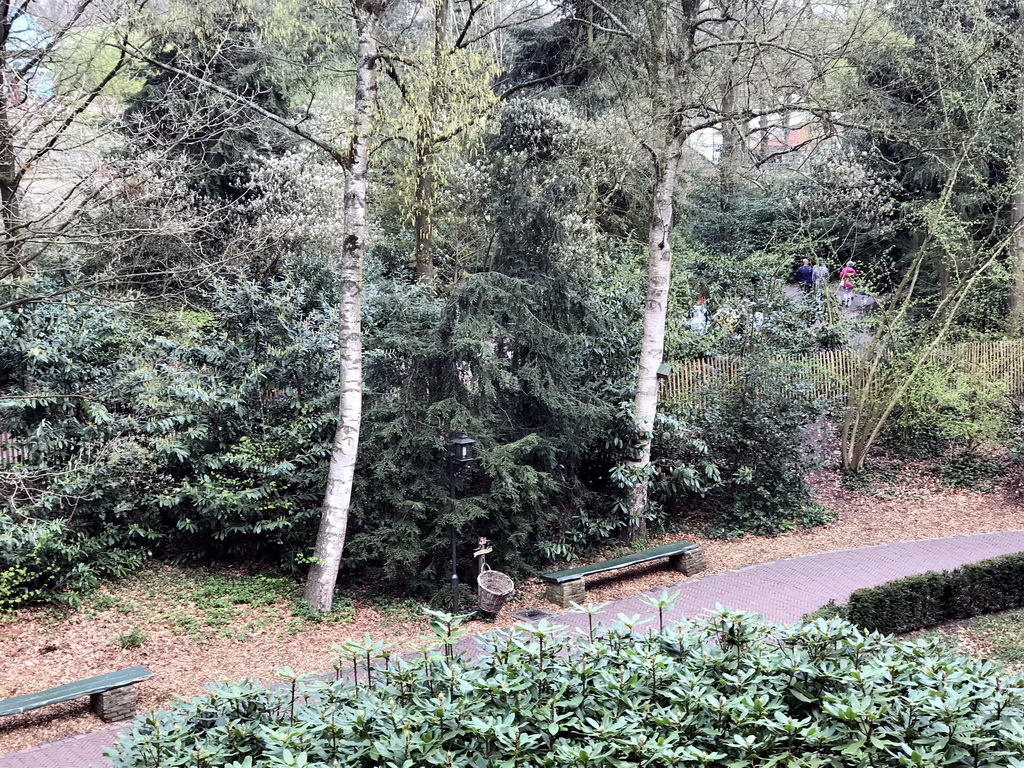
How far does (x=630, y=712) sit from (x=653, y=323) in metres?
8.40

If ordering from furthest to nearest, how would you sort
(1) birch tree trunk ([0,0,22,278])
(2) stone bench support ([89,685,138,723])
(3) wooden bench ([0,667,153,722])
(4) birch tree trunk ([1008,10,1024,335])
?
(4) birch tree trunk ([1008,10,1024,335])
(1) birch tree trunk ([0,0,22,278])
(2) stone bench support ([89,685,138,723])
(3) wooden bench ([0,667,153,722])

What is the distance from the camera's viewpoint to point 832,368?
1520 cm

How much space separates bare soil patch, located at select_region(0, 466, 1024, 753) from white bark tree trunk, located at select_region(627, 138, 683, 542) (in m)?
0.88

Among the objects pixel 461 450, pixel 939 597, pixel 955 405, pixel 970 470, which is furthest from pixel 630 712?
pixel 970 470

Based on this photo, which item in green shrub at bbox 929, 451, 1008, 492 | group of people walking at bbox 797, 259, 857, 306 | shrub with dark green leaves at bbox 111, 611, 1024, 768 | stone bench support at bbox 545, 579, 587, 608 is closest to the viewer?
shrub with dark green leaves at bbox 111, 611, 1024, 768

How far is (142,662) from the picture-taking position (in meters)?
8.29

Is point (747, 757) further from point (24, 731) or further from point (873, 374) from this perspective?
point (873, 374)

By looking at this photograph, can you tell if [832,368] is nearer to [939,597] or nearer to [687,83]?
[687,83]

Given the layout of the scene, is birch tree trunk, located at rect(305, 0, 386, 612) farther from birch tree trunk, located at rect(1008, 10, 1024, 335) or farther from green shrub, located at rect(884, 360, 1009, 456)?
birch tree trunk, located at rect(1008, 10, 1024, 335)

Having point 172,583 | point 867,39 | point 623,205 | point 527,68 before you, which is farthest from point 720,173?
point 172,583

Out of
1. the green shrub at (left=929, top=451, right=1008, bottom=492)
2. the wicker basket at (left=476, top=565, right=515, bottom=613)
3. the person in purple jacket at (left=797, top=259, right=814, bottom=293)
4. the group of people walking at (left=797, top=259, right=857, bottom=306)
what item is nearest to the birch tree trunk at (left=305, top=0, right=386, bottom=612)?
the wicker basket at (left=476, top=565, right=515, bottom=613)

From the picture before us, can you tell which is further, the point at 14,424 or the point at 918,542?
the point at 918,542

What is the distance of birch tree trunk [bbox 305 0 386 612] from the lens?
356 inches

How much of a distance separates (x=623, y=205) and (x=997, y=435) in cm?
983
